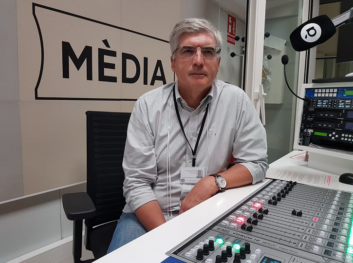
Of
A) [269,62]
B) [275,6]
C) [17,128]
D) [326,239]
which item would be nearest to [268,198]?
[326,239]

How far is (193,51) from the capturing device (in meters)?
1.13

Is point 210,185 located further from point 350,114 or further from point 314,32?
point 314,32

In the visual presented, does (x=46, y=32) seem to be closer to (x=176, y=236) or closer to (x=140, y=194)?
(x=140, y=194)

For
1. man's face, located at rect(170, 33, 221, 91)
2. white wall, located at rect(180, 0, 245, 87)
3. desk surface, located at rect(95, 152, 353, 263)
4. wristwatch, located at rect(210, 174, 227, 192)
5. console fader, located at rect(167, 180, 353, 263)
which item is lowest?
desk surface, located at rect(95, 152, 353, 263)

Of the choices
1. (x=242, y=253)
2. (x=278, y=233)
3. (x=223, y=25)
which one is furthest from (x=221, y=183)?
(x=223, y=25)

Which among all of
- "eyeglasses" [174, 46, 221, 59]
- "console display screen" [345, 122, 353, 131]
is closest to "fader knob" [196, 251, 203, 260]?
"eyeglasses" [174, 46, 221, 59]

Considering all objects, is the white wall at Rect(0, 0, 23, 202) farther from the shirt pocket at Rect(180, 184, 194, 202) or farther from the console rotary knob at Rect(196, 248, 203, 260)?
the console rotary knob at Rect(196, 248, 203, 260)

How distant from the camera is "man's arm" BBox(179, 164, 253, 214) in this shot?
3.23 feet

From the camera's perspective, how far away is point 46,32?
137cm

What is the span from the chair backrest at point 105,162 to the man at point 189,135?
142mm

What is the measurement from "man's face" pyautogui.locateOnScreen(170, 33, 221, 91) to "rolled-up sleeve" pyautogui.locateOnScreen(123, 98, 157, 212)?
255mm

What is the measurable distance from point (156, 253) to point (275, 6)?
2968 millimetres

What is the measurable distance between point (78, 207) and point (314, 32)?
1220 millimetres

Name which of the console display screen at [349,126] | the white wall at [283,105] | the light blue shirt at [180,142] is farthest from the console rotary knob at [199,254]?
the white wall at [283,105]
